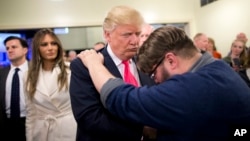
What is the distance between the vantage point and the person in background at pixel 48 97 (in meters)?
2.14

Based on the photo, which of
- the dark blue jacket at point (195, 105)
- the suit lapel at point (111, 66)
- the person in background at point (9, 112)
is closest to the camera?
the dark blue jacket at point (195, 105)

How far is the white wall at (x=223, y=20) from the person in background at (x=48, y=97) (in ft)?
13.3

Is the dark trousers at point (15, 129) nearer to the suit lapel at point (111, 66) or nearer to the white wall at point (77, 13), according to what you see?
the suit lapel at point (111, 66)

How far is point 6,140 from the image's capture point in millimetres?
2502

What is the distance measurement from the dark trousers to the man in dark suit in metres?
1.40

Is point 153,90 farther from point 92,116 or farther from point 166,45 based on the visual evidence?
point 92,116

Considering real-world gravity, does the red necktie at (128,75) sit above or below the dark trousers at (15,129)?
above

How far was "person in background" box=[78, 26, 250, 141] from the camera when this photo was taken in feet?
2.99

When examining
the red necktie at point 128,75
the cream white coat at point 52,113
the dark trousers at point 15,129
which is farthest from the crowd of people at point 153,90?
the dark trousers at point 15,129

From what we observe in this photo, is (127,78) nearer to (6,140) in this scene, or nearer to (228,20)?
(6,140)

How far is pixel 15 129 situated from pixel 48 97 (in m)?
0.63

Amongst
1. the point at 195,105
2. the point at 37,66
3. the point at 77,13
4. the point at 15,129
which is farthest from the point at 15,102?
the point at 77,13

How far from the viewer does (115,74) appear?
1.28m

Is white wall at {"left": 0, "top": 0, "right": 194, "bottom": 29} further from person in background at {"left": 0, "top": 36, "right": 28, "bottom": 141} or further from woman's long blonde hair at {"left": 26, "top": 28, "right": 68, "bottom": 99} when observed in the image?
woman's long blonde hair at {"left": 26, "top": 28, "right": 68, "bottom": 99}
